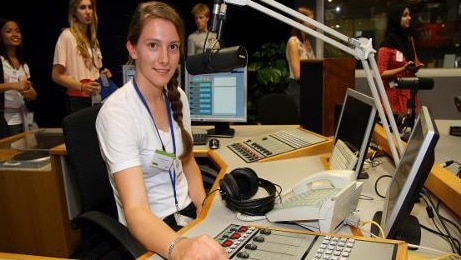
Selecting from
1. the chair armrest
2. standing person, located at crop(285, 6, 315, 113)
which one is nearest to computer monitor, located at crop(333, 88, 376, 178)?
the chair armrest

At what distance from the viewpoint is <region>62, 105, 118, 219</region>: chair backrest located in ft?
4.45

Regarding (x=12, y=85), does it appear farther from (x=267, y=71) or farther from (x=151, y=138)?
(x=267, y=71)

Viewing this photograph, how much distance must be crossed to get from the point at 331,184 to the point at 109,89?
5.67 feet

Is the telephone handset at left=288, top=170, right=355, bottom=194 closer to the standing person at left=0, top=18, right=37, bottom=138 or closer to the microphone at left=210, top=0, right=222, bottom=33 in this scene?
the microphone at left=210, top=0, right=222, bottom=33

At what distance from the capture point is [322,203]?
1027mm

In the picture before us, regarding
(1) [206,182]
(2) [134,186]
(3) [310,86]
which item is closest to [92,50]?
(1) [206,182]

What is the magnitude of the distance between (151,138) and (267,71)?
346 centimetres

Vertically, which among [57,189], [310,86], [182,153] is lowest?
[57,189]

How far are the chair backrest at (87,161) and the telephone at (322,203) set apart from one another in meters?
0.64

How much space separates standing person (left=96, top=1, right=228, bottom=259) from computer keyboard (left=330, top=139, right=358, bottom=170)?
1.78 feet

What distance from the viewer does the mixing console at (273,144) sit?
1.83 m

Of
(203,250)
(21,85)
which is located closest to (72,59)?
(21,85)

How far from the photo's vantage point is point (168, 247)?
3.10 feet

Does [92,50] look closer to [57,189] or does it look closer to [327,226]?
[57,189]
